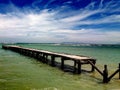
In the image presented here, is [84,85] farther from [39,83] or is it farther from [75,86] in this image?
[39,83]

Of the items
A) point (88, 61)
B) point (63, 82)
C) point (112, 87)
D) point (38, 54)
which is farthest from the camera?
point (38, 54)

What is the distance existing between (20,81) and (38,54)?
1781 cm

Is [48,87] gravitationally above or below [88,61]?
below

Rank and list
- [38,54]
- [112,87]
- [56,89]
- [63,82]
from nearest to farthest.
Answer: [56,89], [112,87], [63,82], [38,54]

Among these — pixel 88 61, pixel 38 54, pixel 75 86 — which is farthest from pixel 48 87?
pixel 38 54

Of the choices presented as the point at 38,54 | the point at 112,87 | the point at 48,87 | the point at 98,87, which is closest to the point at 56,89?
the point at 48,87

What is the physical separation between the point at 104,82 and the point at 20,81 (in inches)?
229

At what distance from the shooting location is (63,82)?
14.5m

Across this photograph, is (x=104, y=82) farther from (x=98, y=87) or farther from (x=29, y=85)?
(x=29, y=85)

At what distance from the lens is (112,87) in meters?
13.3

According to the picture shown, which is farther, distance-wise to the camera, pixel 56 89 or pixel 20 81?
pixel 20 81

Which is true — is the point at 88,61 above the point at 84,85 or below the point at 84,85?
above

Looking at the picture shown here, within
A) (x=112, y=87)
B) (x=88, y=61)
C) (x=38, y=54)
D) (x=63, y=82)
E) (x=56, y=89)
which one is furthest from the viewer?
(x=38, y=54)

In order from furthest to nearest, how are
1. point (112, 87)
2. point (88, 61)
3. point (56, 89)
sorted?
point (88, 61) < point (112, 87) < point (56, 89)
